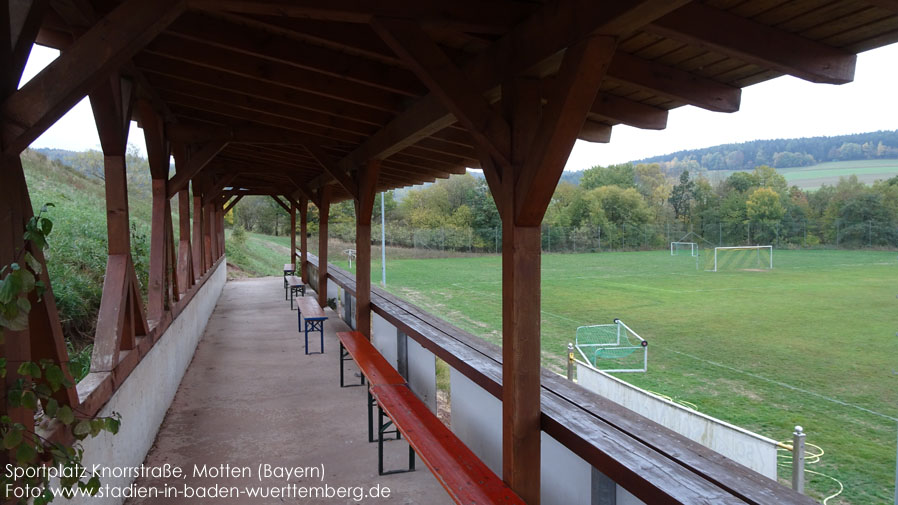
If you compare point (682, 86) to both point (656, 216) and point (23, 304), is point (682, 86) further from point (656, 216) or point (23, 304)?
point (656, 216)

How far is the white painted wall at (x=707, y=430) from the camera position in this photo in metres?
3.67

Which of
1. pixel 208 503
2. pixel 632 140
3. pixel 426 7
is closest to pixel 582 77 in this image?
pixel 426 7

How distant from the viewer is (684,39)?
179 cm

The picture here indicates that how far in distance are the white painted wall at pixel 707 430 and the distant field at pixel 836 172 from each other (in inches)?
2954

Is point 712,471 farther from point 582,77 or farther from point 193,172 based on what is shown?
point 193,172

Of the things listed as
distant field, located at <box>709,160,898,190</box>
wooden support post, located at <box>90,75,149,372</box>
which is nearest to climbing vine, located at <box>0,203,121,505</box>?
wooden support post, located at <box>90,75,149,372</box>

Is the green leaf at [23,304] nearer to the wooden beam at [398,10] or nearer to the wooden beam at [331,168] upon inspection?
the wooden beam at [398,10]

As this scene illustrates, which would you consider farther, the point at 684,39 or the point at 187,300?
the point at 187,300

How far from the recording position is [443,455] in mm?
2891

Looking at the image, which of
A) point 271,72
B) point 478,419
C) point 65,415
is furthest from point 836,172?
point 65,415

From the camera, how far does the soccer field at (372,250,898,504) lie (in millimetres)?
8219

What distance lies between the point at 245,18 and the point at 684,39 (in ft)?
6.70

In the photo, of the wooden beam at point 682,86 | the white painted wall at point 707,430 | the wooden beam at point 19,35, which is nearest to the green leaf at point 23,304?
the wooden beam at point 19,35

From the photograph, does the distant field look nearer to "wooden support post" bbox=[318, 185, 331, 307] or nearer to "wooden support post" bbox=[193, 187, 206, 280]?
"wooden support post" bbox=[318, 185, 331, 307]
